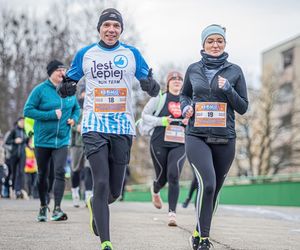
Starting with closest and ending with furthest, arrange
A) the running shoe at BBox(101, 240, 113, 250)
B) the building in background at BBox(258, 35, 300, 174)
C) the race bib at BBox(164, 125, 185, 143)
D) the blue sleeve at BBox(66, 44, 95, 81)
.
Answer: the running shoe at BBox(101, 240, 113, 250), the blue sleeve at BBox(66, 44, 95, 81), the race bib at BBox(164, 125, 185, 143), the building in background at BBox(258, 35, 300, 174)

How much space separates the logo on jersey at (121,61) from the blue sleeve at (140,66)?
13 centimetres

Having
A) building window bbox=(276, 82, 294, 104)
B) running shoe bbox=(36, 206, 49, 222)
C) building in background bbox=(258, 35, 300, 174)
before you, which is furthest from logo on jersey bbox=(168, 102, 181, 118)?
building window bbox=(276, 82, 294, 104)

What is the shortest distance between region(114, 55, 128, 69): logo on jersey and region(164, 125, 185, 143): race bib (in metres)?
4.05

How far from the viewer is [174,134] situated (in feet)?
35.9

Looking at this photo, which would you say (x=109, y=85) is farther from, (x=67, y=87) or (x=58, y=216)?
(x=58, y=216)

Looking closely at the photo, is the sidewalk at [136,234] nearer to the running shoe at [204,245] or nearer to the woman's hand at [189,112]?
the running shoe at [204,245]

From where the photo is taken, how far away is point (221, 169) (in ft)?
23.7

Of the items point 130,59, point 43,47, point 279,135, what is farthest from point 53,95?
point 279,135

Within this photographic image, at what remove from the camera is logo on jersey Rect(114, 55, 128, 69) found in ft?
22.8

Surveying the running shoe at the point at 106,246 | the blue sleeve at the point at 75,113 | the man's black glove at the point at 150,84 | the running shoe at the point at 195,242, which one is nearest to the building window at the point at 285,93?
the blue sleeve at the point at 75,113

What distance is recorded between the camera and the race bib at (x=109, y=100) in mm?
6836

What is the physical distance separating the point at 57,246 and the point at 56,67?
3.78m

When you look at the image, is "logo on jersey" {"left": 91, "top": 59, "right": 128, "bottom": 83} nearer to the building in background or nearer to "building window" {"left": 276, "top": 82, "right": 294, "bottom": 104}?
the building in background

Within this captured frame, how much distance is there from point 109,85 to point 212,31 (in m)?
1.25
